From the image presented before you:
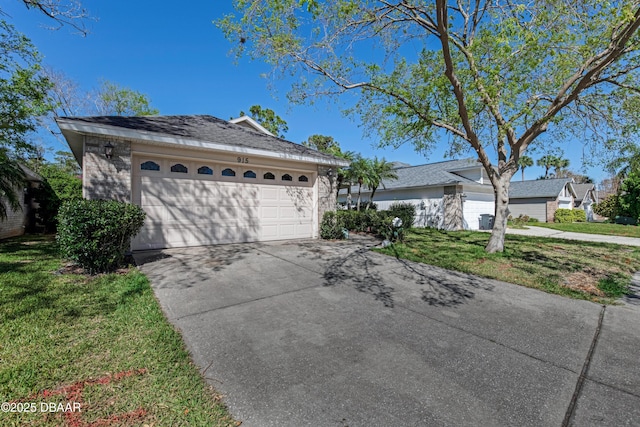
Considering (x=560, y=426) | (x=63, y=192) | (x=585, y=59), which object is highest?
(x=585, y=59)

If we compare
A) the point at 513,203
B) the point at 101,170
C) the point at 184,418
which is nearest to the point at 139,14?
the point at 101,170

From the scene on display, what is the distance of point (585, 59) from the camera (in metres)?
6.88

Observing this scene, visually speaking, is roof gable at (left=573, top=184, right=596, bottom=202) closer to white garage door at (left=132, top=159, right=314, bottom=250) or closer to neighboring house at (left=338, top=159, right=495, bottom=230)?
neighboring house at (left=338, top=159, right=495, bottom=230)

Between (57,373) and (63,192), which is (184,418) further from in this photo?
(63,192)

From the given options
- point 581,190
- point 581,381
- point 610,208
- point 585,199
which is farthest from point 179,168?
point 585,199

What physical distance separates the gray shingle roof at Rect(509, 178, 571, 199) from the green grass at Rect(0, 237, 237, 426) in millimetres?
31921

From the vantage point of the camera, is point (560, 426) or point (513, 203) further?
point (513, 203)

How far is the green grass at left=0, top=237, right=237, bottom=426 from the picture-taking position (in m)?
1.94

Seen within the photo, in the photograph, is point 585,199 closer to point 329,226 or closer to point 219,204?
point 329,226

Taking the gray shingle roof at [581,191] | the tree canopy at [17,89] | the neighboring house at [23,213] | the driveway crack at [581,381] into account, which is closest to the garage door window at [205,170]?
the tree canopy at [17,89]

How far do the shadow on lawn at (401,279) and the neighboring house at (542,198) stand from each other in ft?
87.9

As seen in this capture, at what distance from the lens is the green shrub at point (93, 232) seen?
15.8 feet

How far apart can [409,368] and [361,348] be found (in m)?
0.51

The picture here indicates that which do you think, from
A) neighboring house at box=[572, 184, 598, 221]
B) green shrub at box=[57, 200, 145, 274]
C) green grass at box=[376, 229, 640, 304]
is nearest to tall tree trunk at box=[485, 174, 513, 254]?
green grass at box=[376, 229, 640, 304]
